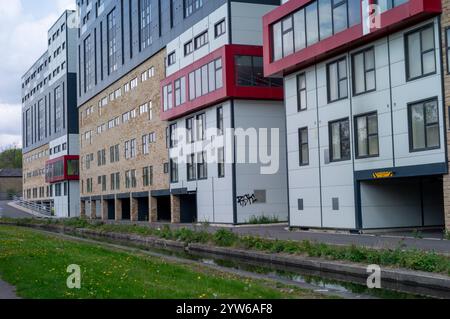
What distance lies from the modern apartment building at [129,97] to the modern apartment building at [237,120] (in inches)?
14.6

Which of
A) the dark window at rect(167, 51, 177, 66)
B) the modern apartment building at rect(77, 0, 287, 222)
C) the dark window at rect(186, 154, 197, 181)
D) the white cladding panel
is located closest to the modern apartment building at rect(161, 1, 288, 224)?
the modern apartment building at rect(77, 0, 287, 222)

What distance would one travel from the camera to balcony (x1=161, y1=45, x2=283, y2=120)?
37312 mm

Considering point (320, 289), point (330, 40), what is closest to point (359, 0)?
point (330, 40)

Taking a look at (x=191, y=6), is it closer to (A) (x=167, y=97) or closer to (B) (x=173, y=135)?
(A) (x=167, y=97)

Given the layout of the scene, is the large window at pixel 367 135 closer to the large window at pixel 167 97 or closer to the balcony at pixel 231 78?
the balcony at pixel 231 78

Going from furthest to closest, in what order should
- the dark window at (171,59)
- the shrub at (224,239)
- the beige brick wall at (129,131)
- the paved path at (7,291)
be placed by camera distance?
1. the beige brick wall at (129,131)
2. the dark window at (171,59)
3. the shrub at (224,239)
4. the paved path at (7,291)

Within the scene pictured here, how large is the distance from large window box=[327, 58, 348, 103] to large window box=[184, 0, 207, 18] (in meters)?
15.5

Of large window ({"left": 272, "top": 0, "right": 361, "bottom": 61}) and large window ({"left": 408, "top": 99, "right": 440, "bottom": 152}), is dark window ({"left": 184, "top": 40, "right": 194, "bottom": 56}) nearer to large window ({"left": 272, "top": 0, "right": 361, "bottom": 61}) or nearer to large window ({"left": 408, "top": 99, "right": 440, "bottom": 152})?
large window ({"left": 272, "top": 0, "right": 361, "bottom": 61})

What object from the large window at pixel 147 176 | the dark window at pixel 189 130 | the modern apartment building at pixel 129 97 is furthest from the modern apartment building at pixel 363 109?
the large window at pixel 147 176

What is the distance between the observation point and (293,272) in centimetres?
1820

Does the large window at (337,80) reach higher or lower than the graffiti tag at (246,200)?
higher

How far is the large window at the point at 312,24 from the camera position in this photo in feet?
87.3

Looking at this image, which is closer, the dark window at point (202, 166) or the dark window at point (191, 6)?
the dark window at point (202, 166)

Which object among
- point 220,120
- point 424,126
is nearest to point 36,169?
point 220,120
